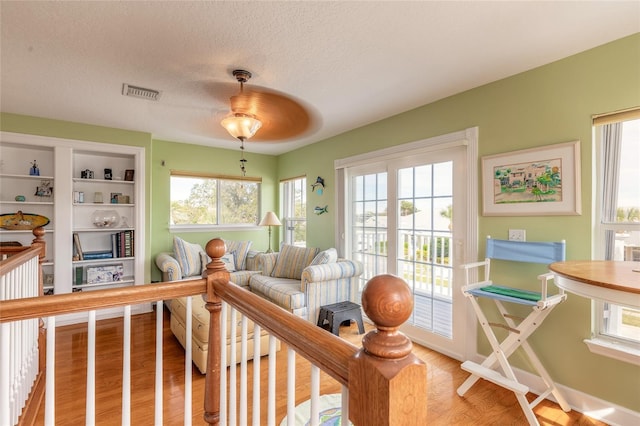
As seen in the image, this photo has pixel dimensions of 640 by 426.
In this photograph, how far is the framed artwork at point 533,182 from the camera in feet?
7.16

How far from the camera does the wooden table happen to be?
4.00 ft

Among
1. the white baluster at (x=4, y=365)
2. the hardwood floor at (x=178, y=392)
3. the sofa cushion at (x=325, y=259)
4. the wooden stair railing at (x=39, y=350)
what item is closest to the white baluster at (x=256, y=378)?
the white baluster at (x=4, y=365)

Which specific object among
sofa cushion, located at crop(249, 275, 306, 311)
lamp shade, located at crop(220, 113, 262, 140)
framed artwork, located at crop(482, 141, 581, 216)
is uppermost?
lamp shade, located at crop(220, 113, 262, 140)

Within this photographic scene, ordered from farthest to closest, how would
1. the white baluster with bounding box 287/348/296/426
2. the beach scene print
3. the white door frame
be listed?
the white door frame, the beach scene print, the white baluster with bounding box 287/348/296/426

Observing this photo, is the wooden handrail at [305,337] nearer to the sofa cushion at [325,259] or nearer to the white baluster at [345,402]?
the white baluster at [345,402]

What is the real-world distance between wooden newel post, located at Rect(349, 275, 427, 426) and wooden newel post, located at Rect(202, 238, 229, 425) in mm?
831

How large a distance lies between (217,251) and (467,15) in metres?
1.85

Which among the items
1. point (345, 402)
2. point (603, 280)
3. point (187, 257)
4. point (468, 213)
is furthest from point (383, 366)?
point (187, 257)

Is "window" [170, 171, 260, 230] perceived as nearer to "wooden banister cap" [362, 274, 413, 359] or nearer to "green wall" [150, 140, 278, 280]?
"green wall" [150, 140, 278, 280]

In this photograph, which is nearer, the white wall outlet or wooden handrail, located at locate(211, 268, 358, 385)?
wooden handrail, located at locate(211, 268, 358, 385)

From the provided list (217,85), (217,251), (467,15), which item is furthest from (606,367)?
(217,85)

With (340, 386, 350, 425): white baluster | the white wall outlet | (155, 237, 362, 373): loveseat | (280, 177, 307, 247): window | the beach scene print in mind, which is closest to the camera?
(340, 386, 350, 425): white baluster

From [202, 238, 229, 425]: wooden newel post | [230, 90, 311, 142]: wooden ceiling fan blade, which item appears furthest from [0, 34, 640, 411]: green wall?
[202, 238, 229, 425]: wooden newel post

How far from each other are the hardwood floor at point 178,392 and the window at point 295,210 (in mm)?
2503
